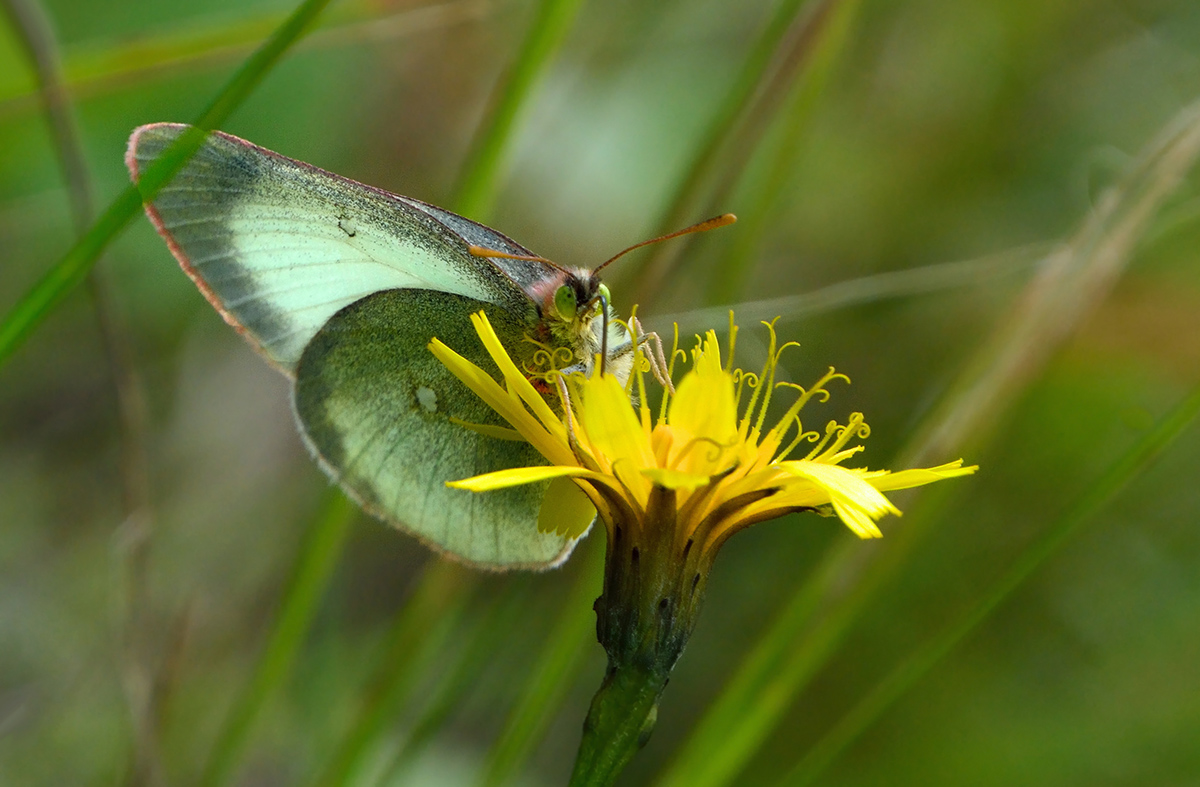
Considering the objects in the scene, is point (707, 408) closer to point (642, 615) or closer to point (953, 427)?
point (642, 615)

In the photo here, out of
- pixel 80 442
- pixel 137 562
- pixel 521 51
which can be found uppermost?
pixel 521 51

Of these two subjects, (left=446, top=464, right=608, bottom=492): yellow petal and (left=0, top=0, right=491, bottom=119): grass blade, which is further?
(left=0, top=0, right=491, bottom=119): grass blade

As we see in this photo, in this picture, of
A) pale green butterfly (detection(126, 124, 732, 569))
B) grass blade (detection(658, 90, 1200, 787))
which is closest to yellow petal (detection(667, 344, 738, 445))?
pale green butterfly (detection(126, 124, 732, 569))

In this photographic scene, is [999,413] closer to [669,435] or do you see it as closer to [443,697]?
[669,435]

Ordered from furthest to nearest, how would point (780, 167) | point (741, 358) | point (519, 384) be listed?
1. point (741, 358)
2. point (780, 167)
3. point (519, 384)

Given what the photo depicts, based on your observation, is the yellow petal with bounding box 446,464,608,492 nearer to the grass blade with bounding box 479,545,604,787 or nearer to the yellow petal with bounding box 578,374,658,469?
the yellow petal with bounding box 578,374,658,469

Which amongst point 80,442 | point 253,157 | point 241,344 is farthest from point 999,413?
point 80,442

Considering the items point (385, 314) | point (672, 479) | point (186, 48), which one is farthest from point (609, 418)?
point (186, 48)
